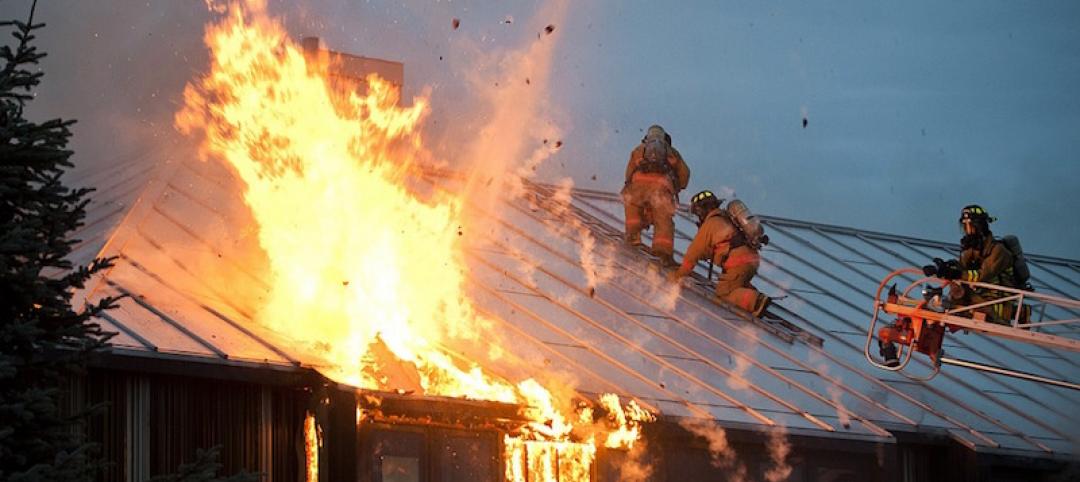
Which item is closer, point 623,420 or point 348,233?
point 623,420

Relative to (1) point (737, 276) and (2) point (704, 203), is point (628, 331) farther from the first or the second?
(2) point (704, 203)

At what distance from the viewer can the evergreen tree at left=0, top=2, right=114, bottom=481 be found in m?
9.00

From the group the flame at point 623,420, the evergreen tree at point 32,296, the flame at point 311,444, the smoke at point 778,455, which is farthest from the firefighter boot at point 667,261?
the evergreen tree at point 32,296

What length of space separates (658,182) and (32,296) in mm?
13124

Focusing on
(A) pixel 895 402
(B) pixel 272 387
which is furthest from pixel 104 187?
(A) pixel 895 402

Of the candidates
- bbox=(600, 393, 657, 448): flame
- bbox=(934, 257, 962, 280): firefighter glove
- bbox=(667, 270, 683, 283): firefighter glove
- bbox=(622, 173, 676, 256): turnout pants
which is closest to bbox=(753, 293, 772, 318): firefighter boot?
bbox=(667, 270, 683, 283): firefighter glove

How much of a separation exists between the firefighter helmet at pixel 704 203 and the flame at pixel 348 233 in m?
3.20

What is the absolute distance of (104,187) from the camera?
19.2m

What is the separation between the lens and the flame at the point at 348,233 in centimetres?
1452

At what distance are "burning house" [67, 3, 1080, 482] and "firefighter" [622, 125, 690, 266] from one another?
1.78 ft

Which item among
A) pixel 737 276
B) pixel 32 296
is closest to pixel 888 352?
pixel 737 276

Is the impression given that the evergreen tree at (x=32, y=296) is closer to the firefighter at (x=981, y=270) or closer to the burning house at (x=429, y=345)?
the burning house at (x=429, y=345)

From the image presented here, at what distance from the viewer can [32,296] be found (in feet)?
30.6

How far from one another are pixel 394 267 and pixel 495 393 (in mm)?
2975
